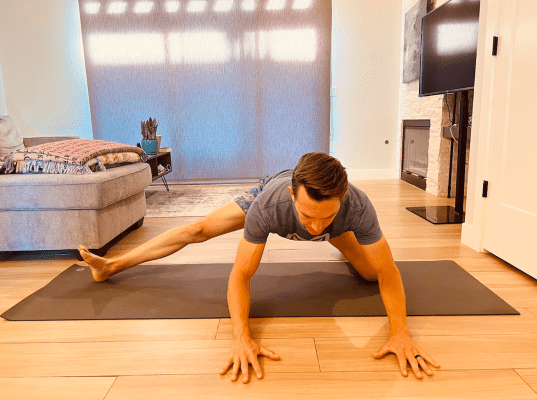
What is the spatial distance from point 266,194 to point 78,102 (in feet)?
14.6

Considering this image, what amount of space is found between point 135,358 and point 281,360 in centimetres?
45

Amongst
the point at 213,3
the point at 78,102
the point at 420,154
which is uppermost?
the point at 213,3

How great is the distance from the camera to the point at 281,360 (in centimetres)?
113

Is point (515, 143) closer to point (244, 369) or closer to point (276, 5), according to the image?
point (244, 369)

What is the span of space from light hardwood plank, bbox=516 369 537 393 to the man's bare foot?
1.58 meters

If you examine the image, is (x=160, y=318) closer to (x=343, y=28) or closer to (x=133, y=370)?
(x=133, y=370)

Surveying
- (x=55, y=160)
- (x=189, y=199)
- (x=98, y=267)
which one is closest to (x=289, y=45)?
(x=189, y=199)

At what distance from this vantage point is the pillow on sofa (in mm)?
Answer: 3301

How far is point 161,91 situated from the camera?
4613 millimetres

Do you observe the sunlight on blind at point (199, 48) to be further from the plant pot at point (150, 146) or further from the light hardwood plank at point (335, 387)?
the light hardwood plank at point (335, 387)

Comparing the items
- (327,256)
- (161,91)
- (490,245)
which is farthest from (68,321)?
(161,91)

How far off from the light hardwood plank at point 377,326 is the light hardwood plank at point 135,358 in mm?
64

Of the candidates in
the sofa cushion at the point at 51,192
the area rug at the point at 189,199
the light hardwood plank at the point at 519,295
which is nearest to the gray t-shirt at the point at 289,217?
the light hardwood plank at the point at 519,295

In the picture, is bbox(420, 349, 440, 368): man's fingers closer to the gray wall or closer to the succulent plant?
the succulent plant
